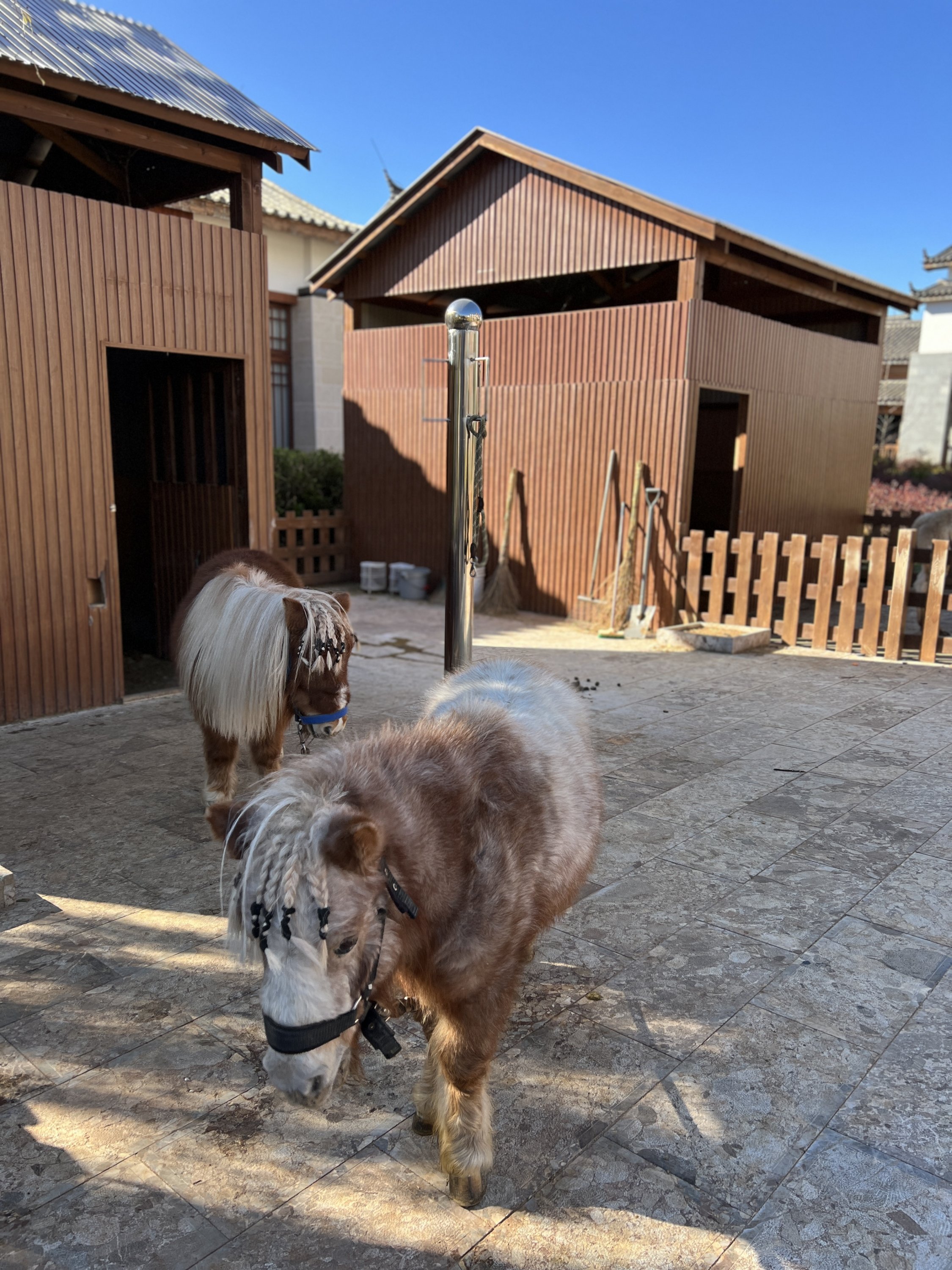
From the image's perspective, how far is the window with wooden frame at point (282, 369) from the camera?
705 inches

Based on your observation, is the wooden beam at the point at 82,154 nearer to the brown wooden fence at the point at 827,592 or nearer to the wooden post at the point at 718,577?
the brown wooden fence at the point at 827,592

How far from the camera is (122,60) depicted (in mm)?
7125

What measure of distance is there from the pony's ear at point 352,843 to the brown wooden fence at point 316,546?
1189 centimetres

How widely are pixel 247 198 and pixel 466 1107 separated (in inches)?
303

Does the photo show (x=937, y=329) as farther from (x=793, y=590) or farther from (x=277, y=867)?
(x=277, y=867)

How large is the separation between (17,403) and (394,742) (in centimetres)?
543

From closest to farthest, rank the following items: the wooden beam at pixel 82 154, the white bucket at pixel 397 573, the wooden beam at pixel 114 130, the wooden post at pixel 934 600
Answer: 1. the wooden beam at pixel 114 130
2. the wooden beam at pixel 82 154
3. the wooden post at pixel 934 600
4. the white bucket at pixel 397 573

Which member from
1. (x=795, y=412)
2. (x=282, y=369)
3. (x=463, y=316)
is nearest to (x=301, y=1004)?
(x=463, y=316)

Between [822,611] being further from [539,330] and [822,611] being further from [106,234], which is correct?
[106,234]

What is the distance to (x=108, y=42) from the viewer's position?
7.45 m

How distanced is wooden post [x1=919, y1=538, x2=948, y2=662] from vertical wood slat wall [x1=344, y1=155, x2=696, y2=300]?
4452 millimetres

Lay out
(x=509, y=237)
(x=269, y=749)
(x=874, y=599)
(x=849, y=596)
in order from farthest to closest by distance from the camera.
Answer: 1. (x=509, y=237)
2. (x=849, y=596)
3. (x=874, y=599)
4. (x=269, y=749)

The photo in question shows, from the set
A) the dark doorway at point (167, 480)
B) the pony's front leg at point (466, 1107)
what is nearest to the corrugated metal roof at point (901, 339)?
the dark doorway at point (167, 480)

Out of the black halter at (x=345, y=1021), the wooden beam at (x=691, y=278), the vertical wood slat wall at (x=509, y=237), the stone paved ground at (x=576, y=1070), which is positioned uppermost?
the vertical wood slat wall at (x=509, y=237)
